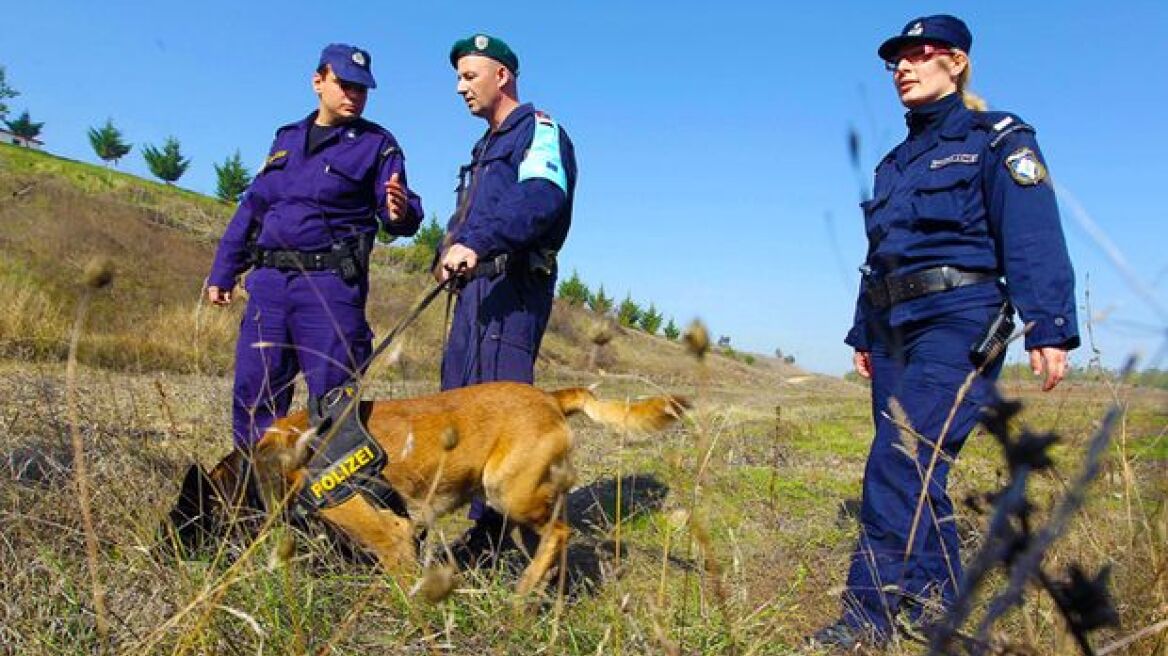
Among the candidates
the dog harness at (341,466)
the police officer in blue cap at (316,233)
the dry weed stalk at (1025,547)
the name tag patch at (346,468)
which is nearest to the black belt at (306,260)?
the police officer in blue cap at (316,233)

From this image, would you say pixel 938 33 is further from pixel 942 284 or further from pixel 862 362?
pixel 862 362

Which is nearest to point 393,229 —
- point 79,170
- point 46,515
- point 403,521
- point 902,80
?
point 403,521

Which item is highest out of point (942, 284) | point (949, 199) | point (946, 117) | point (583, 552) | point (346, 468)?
point (946, 117)

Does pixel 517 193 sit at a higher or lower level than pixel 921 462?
higher

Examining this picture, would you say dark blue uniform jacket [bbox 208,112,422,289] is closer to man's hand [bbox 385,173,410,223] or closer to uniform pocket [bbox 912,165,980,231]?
man's hand [bbox 385,173,410,223]

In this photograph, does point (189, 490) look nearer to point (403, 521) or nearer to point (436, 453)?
point (403, 521)

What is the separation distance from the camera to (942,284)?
2.91 metres

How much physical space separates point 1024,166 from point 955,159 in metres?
0.25

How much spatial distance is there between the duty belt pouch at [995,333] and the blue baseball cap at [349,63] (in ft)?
9.81

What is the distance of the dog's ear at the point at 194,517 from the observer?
8.09ft

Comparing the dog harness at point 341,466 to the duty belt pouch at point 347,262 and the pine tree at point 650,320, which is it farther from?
the pine tree at point 650,320

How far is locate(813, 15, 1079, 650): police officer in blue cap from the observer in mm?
2719

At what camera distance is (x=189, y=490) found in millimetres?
2666

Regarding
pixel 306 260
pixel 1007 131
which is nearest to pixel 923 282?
pixel 1007 131
